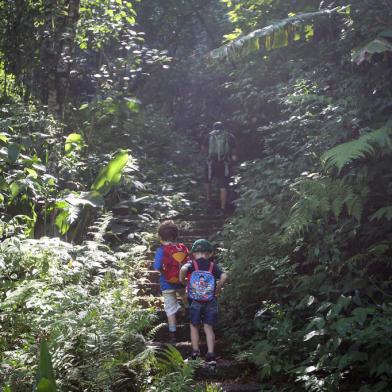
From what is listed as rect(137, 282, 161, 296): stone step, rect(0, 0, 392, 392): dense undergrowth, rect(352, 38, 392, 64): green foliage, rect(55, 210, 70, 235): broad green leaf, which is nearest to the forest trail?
rect(137, 282, 161, 296): stone step

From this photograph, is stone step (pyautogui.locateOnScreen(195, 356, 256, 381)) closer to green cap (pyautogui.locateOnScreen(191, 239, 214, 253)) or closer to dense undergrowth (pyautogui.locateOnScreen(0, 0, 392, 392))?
dense undergrowth (pyautogui.locateOnScreen(0, 0, 392, 392))

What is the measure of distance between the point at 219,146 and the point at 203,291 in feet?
19.4

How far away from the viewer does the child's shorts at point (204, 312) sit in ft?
19.1

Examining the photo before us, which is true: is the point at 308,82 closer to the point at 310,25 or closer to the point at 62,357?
the point at 310,25

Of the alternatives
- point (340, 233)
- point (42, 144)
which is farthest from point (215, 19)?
point (340, 233)

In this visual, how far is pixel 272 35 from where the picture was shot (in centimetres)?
1001

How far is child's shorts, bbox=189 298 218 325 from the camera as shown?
582cm

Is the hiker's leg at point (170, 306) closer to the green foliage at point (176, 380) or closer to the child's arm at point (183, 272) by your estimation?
the child's arm at point (183, 272)

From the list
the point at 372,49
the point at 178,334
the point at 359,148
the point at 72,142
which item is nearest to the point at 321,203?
the point at 359,148

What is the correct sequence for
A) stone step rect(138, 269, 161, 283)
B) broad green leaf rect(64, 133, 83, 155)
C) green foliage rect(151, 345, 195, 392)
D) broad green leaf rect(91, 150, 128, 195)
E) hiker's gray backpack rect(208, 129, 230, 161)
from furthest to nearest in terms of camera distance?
hiker's gray backpack rect(208, 129, 230, 161) < broad green leaf rect(64, 133, 83, 155) < broad green leaf rect(91, 150, 128, 195) < stone step rect(138, 269, 161, 283) < green foliage rect(151, 345, 195, 392)

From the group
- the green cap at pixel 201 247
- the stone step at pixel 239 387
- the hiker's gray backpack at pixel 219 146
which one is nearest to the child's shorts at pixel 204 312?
the green cap at pixel 201 247

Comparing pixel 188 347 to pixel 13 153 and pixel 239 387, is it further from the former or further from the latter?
pixel 13 153

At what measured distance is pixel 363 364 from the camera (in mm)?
4402

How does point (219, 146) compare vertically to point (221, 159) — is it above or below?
above
